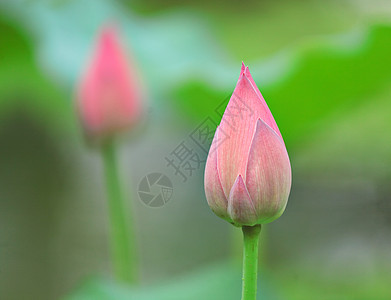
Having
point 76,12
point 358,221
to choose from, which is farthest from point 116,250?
point 76,12

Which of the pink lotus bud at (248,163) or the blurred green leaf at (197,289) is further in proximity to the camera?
the blurred green leaf at (197,289)

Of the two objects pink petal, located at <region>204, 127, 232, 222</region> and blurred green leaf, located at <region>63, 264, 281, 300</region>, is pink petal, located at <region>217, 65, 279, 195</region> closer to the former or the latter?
pink petal, located at <region>204, 127, 232, 222</region>

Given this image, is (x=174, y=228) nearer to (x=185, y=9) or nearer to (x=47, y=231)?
(x=47, y=231)

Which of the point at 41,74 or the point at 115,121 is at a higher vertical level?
the point at 41,74

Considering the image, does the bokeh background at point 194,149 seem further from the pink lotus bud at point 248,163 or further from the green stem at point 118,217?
the pink lotus bud at point 248,163
